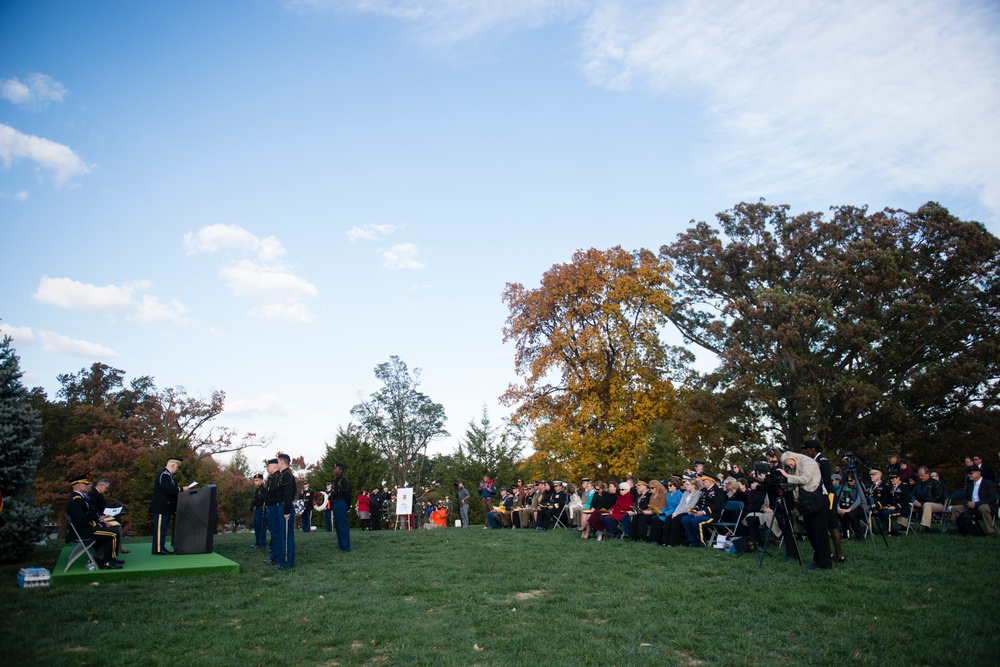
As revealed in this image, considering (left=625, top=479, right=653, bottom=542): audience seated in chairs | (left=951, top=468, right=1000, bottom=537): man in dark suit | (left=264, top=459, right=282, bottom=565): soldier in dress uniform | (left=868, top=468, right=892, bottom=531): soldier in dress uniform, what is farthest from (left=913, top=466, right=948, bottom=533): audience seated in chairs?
(left=264, top=459, right=282, bottom=565): soldier in dress uniform

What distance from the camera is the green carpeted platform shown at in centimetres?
909

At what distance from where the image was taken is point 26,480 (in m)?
11.3

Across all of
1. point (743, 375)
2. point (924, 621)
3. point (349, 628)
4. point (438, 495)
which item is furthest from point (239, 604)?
point (438, 495)

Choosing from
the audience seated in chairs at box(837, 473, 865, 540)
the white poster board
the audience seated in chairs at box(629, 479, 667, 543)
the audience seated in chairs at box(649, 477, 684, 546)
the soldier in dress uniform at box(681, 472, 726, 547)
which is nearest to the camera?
the audience seated in chairs at box(837, 473, 865, 540)

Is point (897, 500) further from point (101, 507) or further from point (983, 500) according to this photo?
point (101, 507)

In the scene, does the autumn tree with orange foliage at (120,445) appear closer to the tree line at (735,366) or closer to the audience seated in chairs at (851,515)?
the tree line at (735,366)

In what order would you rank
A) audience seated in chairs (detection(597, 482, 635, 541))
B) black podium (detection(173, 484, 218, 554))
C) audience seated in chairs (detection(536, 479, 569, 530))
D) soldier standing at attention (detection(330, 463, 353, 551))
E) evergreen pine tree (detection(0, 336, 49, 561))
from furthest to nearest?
1. audience seated in chairs (detection(536, 479, 569, 530))
2. audience seated in chairs (detection(597, 482, 635, 541))
3. soldier standing at attention (detection(330, 463, 353, 551))
4. black podium (detection(173, 484, 218, 554))
5. evergreen pine tree (detection(0, 336, 49, 561))

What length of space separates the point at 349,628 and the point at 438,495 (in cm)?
3247

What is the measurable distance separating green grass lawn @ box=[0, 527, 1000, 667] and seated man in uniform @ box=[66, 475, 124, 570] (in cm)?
102

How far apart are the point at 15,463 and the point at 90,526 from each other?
2378 mm

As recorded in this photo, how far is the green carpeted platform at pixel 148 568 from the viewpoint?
9094 millimetres

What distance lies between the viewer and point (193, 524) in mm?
12383

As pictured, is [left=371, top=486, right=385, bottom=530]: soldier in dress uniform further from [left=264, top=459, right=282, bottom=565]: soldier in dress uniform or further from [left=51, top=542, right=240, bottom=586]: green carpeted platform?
[left=264, top=459, right=282, bottom=565]: soldier in dress uniform

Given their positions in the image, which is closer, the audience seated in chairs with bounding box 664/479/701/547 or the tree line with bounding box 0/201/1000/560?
the audience seated in chairs with bounding box 664/479/701/547
